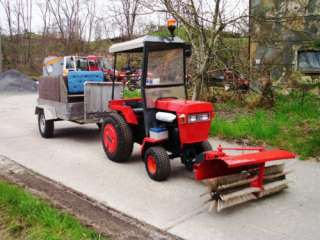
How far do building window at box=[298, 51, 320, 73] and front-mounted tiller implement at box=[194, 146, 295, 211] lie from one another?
8.41 m

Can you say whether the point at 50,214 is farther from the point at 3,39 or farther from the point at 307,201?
the point at 3,39

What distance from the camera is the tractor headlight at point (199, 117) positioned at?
510cm

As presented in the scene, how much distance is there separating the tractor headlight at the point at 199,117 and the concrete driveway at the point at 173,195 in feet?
2.87

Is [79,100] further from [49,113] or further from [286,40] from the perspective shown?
[286,40]

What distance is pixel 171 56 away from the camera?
5773 mm

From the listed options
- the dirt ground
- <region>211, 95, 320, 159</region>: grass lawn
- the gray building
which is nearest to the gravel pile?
the gray building

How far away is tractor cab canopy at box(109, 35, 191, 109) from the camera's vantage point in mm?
5492

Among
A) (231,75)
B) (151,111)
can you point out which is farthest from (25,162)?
(231,75)

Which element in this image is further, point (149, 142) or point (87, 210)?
point (149, 142)

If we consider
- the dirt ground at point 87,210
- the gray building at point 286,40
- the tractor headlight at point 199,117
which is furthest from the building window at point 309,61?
the dirt ground at point 87,210

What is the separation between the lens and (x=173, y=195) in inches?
188

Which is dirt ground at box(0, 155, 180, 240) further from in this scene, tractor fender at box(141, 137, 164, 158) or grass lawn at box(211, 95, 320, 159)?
grass lawn at box(211, 95, 320, 159)

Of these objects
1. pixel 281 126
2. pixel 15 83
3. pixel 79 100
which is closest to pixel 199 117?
pixel 281 126

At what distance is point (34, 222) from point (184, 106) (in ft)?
7.81
